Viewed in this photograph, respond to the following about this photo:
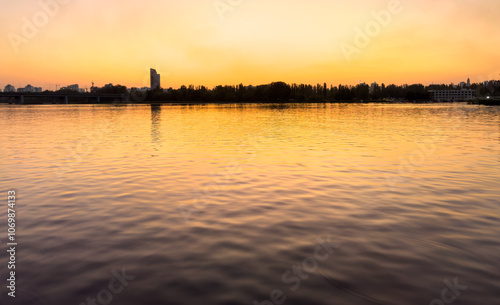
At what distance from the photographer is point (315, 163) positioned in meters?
21.9

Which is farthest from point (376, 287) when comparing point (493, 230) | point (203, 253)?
point (493, 230)

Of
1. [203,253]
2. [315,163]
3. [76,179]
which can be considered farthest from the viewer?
[315,163]

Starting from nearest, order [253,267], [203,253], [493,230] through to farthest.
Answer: [253,267]
[203,253]
[493,230]

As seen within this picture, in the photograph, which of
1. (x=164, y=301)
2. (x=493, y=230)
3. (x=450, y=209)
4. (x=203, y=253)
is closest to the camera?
(x=164, y=301)

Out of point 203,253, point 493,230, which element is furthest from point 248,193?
point 493,230

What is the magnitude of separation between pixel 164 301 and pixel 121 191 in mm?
9687

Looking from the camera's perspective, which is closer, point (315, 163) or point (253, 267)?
point (253, 267)

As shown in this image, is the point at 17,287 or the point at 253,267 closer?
the point at 17,287

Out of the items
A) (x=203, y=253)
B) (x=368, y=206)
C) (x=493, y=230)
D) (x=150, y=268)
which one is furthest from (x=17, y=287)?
(x=493, y=230)

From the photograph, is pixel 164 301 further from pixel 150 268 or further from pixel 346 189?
pixel 346 189

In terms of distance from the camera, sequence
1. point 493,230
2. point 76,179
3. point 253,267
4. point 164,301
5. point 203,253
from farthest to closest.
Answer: point 76,179, point 493,230, point 203,253, point 253,267, point 164,301

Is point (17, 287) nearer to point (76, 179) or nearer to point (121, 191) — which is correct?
point (121, 191)

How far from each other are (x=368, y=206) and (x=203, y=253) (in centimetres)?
649

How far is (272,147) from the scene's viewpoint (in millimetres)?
29562
